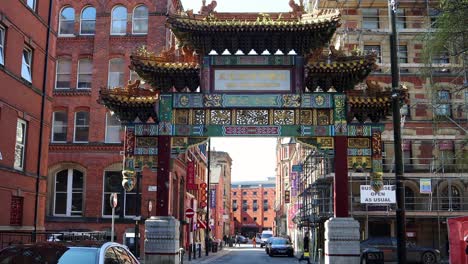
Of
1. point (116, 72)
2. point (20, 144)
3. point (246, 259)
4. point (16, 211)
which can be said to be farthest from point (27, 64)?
point (246, 259)

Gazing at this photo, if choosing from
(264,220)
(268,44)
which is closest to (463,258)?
(268,44)

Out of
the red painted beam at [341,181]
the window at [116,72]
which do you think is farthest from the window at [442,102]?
the window at [116,72]

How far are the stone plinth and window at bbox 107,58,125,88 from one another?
67.6 feet

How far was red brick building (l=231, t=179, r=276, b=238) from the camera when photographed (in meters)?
127

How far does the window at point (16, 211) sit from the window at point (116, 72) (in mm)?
16869

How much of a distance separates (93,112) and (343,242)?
2311 centimetres

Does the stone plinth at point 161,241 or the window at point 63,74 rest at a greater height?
the window at point 63,74

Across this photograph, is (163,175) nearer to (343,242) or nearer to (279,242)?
(343,242)

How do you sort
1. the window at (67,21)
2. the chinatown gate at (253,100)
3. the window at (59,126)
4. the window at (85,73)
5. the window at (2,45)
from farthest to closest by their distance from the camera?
the window at (67,21) < the window at (85,73) < the window at (59,126) < the window at (2,45) < the chinatown gate at (253,100)

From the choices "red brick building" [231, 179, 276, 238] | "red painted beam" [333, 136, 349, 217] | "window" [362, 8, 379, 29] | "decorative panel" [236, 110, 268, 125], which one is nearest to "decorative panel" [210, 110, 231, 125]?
"decorative panel" [236, 110, 268, 125]

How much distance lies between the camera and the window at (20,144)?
2060 centimetres

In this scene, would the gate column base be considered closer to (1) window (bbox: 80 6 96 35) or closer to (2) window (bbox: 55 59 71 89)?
(2) window (bbox: 55 59 71 89)

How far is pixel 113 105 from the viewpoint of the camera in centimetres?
1844

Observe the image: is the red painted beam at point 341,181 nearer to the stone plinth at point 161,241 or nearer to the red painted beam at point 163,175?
the stone plinth at point 161,241
